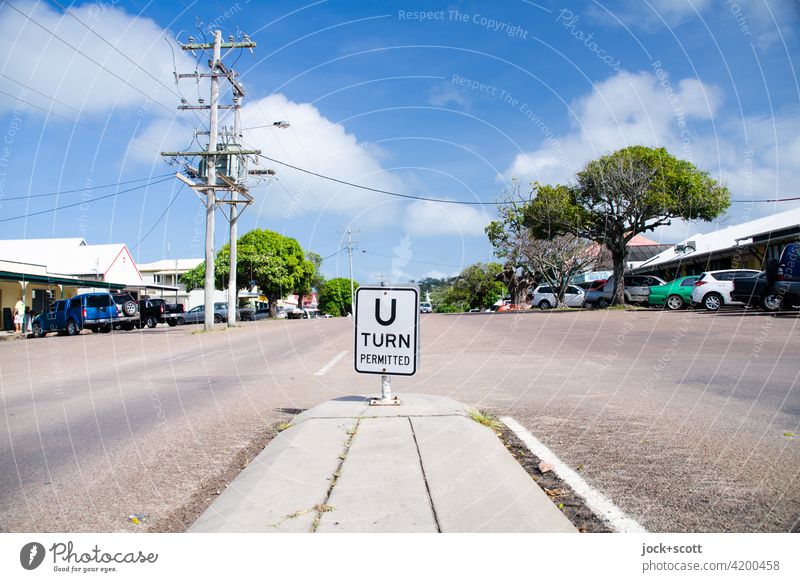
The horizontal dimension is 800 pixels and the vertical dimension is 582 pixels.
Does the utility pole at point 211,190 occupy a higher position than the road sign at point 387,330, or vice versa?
the utility pole at point 211,190

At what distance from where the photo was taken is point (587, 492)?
363 centimetres

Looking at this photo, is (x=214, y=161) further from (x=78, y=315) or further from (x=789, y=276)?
(x=789, y=276)

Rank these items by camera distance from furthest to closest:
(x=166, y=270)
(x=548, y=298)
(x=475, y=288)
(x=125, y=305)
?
(x=166, y=270) → (x=475, y=288) → (x=548, y=298) → (x=125, y=305)

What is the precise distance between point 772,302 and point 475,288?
64.5m

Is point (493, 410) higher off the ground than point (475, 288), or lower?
lower

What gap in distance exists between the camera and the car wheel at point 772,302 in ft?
64.0

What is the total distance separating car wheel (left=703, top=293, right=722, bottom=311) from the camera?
23781mm

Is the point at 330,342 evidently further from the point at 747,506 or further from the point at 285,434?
the point at 747,506

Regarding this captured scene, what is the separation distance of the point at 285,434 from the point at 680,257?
124 ft

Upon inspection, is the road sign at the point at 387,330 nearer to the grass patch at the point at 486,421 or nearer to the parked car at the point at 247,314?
the grass patch at the point at 486,421

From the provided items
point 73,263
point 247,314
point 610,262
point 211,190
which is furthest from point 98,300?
point 610,262

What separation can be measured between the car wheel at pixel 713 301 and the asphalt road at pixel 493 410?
11409 millimetres

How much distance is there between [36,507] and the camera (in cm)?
363

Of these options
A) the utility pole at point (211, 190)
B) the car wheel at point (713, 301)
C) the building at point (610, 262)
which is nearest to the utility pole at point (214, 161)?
the utility pole at point (211, 190)
